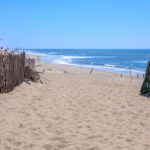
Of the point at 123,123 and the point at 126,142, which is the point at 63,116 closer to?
the point at 123,123

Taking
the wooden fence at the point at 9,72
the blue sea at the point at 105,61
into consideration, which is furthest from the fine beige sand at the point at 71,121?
the blue sea at the point at 105,61

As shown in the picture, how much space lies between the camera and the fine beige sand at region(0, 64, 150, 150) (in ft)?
13.7

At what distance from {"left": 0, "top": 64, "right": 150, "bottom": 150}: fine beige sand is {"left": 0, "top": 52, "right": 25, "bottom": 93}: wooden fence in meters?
0.25

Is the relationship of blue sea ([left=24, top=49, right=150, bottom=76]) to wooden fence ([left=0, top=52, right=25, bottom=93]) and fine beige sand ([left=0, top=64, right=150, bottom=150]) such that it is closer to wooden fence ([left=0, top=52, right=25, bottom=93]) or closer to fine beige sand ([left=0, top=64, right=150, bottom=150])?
fine beige sand ([left=0, top=64, right=150, bottom=150])

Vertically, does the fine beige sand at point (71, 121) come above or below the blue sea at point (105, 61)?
below

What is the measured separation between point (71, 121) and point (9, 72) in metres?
3.07

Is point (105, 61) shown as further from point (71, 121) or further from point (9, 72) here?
point (71, 121)

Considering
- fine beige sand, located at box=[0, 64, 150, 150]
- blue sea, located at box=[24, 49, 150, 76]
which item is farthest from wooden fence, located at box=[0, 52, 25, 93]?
blue sea, located at box=[24, 49, 150, 76]

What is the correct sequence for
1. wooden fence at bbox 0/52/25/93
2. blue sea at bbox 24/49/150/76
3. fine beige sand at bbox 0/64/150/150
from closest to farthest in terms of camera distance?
1. fine beige sand at bbox 0/64/150/150
2. wooden fence at bbox 0/52/25/93
3. blue sea at bbox 24/49/150/76

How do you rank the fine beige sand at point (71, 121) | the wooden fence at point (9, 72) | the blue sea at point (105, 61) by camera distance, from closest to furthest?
the fine beige sand at point (71, 121) → the wooden fence at point (9, 72) → the blue sea at point (105, 61)

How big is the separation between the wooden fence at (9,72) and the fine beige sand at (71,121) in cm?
25

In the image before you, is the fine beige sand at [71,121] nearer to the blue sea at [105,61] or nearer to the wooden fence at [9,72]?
the wooden fence at [9,72]

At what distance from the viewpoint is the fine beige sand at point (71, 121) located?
418cm

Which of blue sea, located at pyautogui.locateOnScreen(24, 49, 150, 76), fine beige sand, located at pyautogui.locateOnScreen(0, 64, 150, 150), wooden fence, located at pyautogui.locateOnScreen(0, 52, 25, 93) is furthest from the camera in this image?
blue sea, located at pyautogui.locateOnScreen(24, 49, 150, 76)
